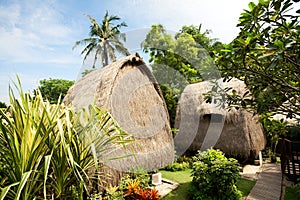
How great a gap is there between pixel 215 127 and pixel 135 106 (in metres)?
4.03

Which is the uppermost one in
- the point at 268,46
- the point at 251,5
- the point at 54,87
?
the point at 54,87

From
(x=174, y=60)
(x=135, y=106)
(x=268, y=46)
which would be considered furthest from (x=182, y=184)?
(x=174, y=60)

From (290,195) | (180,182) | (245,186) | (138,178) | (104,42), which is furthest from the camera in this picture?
(104,42)

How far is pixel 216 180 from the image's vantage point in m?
3.77

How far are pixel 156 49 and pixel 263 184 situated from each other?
858cm

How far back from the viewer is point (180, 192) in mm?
4223

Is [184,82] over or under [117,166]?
over

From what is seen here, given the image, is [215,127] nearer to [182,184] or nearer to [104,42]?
[182,184]

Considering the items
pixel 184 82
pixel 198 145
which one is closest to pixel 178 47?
pixel 184 82

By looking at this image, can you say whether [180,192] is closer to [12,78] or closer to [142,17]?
[12,78]

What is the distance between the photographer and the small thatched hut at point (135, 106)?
3757mm

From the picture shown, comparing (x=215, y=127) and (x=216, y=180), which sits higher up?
Answer: (x=215, y=127)

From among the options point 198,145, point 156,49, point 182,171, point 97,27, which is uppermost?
point 97,27

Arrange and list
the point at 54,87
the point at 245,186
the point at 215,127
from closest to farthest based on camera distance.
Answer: the point at 245,186
the point at 215,127
the point at 54,87
